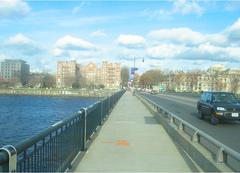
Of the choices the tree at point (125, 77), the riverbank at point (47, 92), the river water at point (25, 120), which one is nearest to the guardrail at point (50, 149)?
the river water at point (25, 120)

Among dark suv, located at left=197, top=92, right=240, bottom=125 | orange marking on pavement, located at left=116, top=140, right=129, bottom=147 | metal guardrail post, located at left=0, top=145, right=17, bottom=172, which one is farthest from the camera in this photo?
dark suv, located at left=197, top=92, right=240, bottom=125

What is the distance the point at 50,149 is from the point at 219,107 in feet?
54.8

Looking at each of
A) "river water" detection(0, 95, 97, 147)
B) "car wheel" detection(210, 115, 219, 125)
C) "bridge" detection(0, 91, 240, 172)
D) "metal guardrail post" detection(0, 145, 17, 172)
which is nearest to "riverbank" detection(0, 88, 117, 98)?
"river water" detection(0, 95, 97, 147)

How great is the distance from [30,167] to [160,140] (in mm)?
9200

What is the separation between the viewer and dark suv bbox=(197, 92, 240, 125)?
23.2m

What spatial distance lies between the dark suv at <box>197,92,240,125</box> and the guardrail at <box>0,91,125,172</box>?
12.0m

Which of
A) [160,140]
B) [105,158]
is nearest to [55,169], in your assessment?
[105,158]

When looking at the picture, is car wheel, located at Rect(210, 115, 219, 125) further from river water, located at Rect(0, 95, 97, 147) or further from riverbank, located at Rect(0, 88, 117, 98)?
riverbank, located at Rect(0, 88, 117, 98)

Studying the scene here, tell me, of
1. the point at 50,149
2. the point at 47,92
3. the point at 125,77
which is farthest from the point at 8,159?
the point at 47,92

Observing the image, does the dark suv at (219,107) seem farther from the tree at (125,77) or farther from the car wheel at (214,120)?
the tree at (125,77)

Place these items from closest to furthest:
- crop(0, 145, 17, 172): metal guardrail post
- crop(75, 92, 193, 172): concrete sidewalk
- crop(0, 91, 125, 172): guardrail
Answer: crop(0, 145, 17, 172): metal guardrail post < crop(0, 91, 125, 172): guardrail < crop(75, 92, 193, 172): concrete sidewalk

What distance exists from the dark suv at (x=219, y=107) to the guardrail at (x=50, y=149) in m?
12.0

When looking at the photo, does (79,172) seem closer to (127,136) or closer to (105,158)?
(105,158)

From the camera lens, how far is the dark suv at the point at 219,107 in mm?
23203
